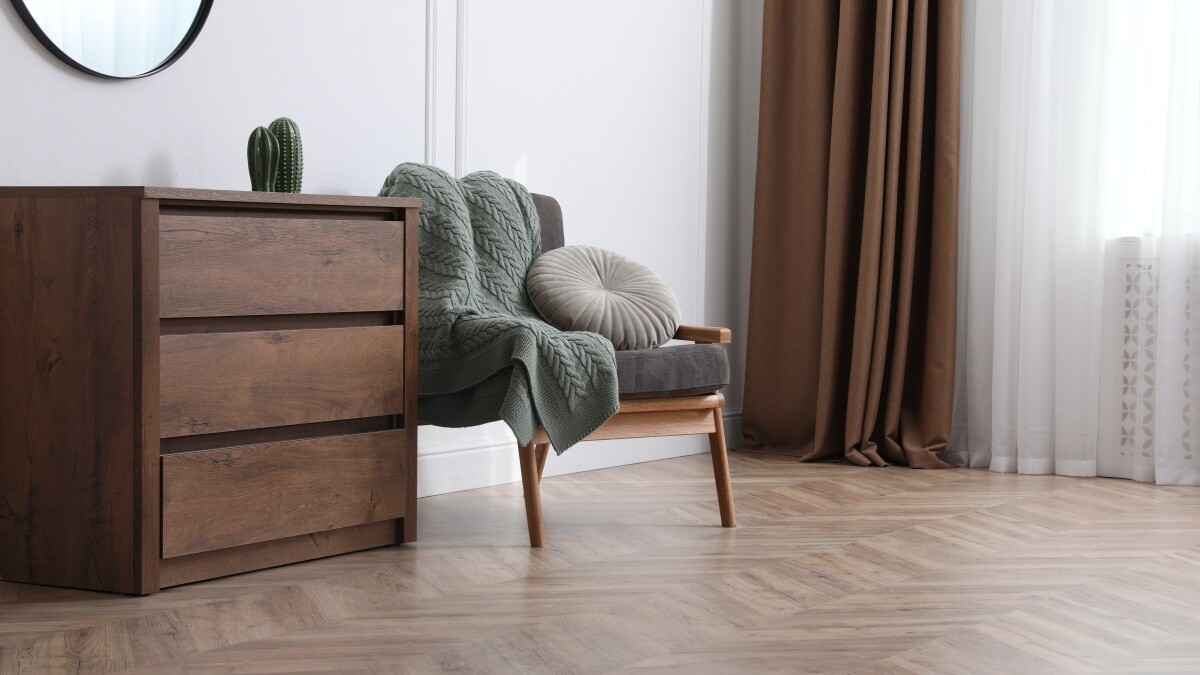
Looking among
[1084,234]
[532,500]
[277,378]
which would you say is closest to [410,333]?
[277,378]

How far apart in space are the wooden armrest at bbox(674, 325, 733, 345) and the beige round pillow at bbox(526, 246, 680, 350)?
0.11 ft

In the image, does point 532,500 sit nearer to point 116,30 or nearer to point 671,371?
point 671,371

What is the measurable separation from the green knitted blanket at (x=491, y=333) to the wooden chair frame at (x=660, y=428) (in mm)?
84

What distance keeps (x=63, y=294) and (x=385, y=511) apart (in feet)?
2.53

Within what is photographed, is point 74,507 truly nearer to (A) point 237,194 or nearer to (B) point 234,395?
(B) point 234,395

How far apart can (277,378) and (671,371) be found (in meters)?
0.85

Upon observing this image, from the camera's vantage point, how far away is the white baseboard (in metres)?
3.37

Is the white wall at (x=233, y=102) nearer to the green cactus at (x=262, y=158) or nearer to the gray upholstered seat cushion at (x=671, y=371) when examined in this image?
the green cactus at (x=262, y=158)

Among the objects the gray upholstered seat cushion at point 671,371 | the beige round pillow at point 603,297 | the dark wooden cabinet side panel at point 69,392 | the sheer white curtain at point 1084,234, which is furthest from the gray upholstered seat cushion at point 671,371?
the sheer white curtain at point 1084,234

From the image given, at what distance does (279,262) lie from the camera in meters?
2.46

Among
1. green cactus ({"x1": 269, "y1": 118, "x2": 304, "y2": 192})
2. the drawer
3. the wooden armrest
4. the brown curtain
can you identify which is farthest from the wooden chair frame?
the brown curtain

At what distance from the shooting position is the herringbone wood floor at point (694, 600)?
6.52 feet

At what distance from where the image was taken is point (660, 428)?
2881mm

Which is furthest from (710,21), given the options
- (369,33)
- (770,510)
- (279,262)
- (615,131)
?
(279,262)
